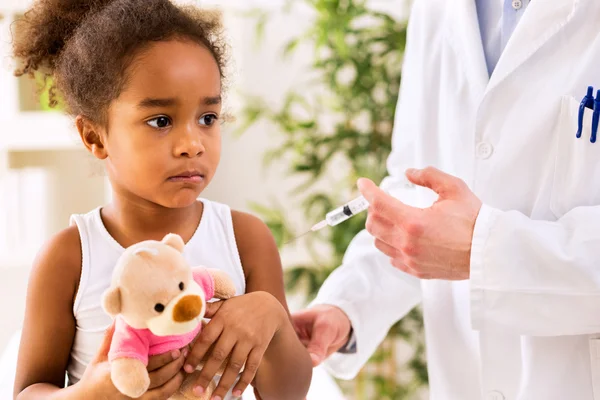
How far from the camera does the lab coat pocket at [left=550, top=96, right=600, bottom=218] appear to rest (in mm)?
1300

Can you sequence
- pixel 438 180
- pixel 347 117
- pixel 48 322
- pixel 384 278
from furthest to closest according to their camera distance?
pixel 347 117 → pixel 384 278 → pixel 438 180 → pixel 48 322

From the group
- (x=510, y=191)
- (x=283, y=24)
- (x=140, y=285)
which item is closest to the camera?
(x=140, y=285)

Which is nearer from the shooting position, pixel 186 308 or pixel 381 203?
pixel 186 308

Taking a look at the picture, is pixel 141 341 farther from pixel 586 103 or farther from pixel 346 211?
pixel 586 103

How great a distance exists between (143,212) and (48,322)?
228 millimetres

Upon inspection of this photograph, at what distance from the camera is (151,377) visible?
1029 millimetres

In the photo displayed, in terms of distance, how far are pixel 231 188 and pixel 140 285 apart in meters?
2.66

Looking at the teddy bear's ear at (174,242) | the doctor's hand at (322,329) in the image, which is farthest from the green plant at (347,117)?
the teddy bear's ear at (174,242)

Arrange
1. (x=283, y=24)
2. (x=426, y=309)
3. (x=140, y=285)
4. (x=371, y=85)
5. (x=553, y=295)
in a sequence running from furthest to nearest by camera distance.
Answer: (x=283, y=24) → (x=371, y=85) → (x=426, y=309) → (x=553, y=295) → (x=140, y=285)

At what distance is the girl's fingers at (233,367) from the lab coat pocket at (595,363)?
619 mm

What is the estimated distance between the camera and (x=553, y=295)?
49.3 inches

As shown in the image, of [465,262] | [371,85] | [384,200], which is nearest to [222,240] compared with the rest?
[384,200]

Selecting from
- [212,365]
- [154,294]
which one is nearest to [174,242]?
[154,294]

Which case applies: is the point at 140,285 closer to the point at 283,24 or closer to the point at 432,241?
the point at 432,241
